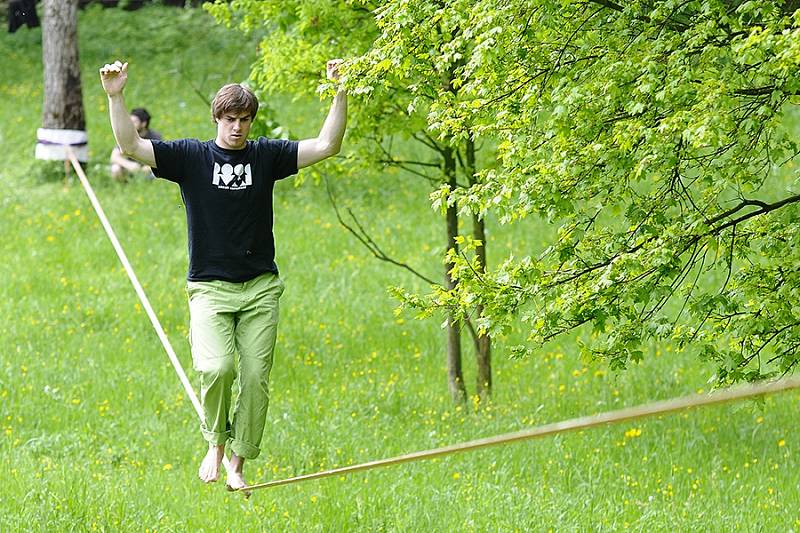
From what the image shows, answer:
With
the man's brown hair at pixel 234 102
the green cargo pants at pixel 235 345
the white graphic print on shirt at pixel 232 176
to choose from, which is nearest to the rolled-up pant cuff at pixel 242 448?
the green cargo pants at pixel 235 345

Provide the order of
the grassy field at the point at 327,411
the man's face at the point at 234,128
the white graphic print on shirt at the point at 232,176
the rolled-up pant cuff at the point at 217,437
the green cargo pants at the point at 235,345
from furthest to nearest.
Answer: the grassy field at the point at 327,411
the rolled-up pant cuff at the point at 217,437
the green cargo pants at the point at 235,345
the white graphic print on shirt at the point at 232,176
the man's face at the point at 234,128

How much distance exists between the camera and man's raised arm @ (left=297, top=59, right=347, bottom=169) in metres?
6.21

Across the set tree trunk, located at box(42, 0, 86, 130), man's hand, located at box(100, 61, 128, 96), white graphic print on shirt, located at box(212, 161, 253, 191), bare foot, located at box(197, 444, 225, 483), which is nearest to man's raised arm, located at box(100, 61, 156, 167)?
man's hand, located at box(100, 61, 128, 96)

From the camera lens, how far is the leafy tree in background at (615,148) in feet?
19.9

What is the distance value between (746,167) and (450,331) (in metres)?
4.70

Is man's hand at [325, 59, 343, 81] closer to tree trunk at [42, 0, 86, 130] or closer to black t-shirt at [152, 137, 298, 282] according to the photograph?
black t-shirt at [152, 137, 298, 282]

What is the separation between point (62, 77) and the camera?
17.7 m

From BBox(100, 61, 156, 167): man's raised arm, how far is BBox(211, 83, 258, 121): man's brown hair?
1.32 ft

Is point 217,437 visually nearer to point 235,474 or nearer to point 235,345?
point 235,474

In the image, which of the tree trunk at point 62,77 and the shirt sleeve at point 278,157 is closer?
the shirt sleeve at point 278,157

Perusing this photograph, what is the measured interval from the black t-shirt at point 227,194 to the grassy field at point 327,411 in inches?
80.0

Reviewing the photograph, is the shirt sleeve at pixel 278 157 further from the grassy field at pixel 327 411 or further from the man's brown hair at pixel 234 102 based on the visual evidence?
the grassy field at pixel 327 411

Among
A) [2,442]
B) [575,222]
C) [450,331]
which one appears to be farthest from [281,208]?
[575,222]

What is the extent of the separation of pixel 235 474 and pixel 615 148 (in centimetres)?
260
